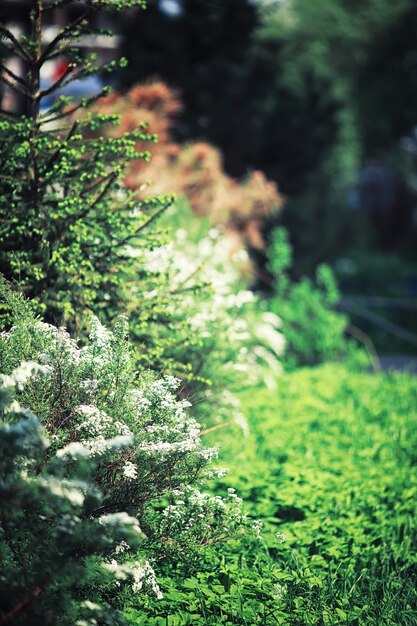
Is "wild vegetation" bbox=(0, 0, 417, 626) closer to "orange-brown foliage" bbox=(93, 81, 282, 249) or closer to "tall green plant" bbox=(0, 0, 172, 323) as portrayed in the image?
"tall green plant" bbox=(0, 0, 172, 323)

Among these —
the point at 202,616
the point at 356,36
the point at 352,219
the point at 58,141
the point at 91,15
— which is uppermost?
the point at 356,36

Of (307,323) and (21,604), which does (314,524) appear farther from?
(307,323)

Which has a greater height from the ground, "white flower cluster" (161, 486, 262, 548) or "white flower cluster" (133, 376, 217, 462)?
"white flower cluster" (133, 376, 217, 462)

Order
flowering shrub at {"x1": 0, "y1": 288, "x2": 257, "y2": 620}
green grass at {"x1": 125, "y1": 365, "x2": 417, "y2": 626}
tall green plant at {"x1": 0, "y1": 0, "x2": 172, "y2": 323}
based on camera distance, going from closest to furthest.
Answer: flowering shrub at {"x1": 0, "y1": 288, "x2": 257, "y2": 620} < green grass at {"x1": 125, "y1": 365, "x2": 417, "y2": 626} < tall green plant at {"x1": 0, "y1": 0, "x2": 172, "y2": 323}

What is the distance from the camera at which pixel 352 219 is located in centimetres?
2538

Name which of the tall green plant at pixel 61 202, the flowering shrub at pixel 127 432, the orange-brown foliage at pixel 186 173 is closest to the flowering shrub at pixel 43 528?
the flowering shrub at pixel 127 432

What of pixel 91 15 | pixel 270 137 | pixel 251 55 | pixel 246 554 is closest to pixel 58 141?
pixel 91 15

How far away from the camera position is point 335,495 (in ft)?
15.3

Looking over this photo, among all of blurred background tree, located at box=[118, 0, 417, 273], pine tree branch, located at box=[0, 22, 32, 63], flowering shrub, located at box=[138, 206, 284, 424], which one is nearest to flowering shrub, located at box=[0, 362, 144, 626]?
flowering shrub, located at box=[138, 206, 284, 424]

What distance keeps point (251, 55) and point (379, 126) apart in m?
11.6

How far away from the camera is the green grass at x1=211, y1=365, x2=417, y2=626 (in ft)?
11.6

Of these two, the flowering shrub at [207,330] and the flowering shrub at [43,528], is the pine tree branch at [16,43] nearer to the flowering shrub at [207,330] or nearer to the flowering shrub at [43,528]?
the flowering shrub at [207,330]

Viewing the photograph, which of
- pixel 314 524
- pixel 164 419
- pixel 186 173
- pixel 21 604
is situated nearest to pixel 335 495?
pixel 314 524

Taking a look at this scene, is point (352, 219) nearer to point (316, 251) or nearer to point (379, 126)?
point (379, 126)
